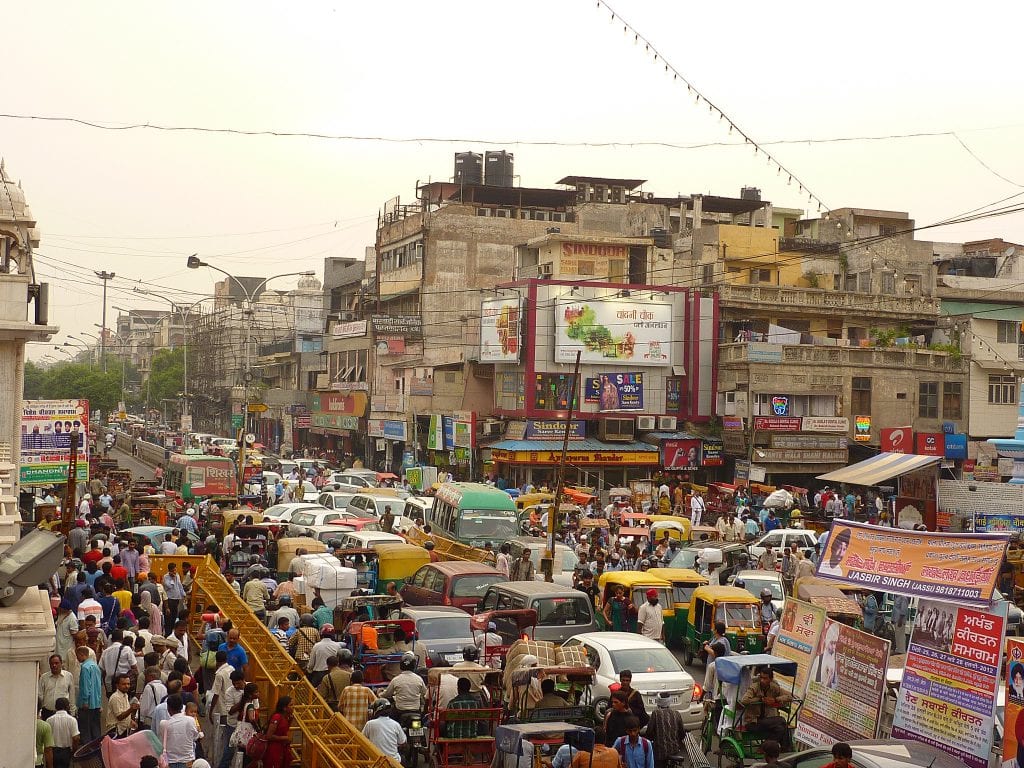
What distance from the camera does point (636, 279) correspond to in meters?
62.7

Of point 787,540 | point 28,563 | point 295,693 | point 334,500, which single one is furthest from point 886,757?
point 334,500

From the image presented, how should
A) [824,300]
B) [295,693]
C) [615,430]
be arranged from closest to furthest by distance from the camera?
[295,693] → [615,430] → [824,300]

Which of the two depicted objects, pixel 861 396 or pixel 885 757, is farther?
pixel 861 396

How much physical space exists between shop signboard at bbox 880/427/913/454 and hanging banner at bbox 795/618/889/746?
30.6 meters

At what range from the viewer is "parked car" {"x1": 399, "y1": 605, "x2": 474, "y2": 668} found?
1698 cm

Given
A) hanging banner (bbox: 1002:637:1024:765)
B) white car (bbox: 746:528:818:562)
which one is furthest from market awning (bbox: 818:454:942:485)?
hanging banner (bbox: 1002:637:1024:765)

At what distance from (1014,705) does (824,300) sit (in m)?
44.8

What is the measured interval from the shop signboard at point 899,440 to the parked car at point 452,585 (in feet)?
84.9

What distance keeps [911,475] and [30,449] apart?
77.4 ft

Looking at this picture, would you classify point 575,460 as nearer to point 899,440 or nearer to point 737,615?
point 899,440

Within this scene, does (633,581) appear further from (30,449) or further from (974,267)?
(974,267)

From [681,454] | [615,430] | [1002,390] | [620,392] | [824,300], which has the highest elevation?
[824,300]

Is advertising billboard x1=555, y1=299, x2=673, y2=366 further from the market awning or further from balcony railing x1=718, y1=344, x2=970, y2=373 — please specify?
the market awning

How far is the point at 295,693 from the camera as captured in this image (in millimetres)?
13469
